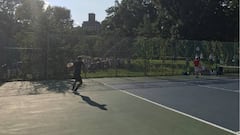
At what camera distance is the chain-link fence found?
2330cm

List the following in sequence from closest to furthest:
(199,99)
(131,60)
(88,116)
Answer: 1. (88,116)
2. (199,99)
3. (131,60)

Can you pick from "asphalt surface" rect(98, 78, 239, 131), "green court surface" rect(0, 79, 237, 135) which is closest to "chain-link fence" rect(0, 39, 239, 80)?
"asphalt surface" rect(98, 78, 239, 131)

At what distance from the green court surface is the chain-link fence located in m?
6.40

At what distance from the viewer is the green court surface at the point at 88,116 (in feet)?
31.1

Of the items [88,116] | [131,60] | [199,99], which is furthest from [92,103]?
[131,60]

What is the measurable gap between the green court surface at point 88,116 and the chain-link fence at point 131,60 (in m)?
6.40

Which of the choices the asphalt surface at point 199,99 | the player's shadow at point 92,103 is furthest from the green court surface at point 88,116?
the asphalt surface at point 199,99

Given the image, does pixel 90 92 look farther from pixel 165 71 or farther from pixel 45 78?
pixel 165 71

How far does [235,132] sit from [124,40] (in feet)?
61.9

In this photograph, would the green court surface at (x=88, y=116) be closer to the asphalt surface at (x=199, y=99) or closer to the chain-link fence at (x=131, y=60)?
the asphalt surface at (x=199, y=99)

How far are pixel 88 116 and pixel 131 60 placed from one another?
18.4 meters

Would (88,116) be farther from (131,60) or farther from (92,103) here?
(131,60)

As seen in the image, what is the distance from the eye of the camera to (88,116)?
11.4 m

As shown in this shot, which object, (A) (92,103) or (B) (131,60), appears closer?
(A) (92,103)
